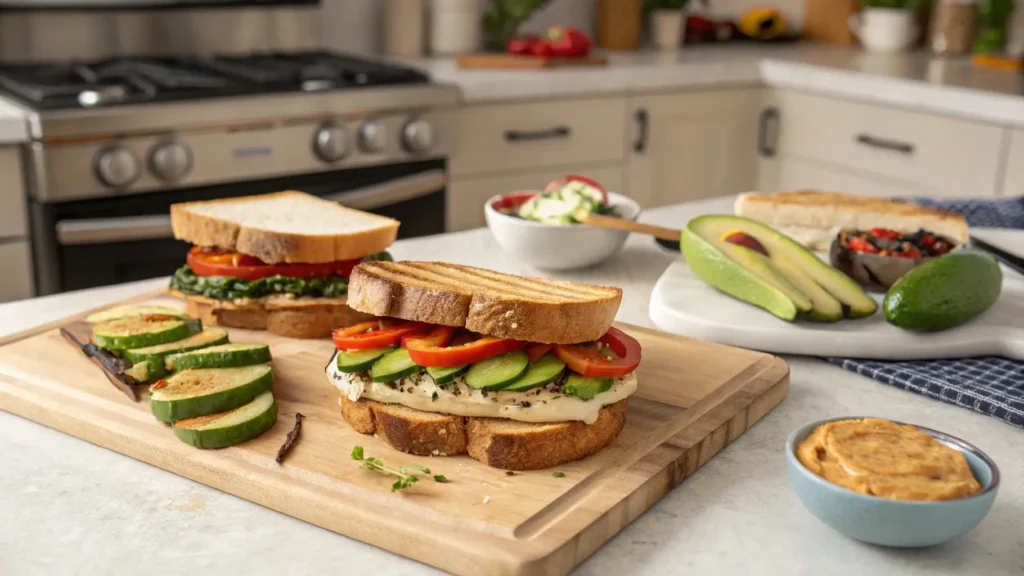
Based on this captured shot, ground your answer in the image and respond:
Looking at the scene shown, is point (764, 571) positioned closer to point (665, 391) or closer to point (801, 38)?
point (665, 391)

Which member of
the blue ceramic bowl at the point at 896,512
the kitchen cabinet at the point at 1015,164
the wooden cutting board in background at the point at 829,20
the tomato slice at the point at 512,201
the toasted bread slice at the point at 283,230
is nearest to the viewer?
the blue ceramic bowl at the point at 896,512

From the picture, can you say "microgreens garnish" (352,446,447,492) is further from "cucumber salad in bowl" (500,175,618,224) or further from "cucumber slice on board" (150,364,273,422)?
"cucumber salad in bowl" (500,175,618,224)

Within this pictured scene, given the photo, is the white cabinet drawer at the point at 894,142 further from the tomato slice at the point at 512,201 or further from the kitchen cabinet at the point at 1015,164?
the tomato slice at the point at 512,201

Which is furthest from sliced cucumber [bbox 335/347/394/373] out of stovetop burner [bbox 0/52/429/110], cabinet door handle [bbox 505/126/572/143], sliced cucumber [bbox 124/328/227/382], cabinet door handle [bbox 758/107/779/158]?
cabinet door handle [bbox 758/107/779/158]

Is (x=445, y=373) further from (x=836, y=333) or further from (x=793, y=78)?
(x=793, y=78)

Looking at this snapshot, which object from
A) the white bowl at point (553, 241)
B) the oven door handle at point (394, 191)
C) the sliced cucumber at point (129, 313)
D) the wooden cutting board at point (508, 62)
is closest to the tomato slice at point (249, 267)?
Answer: the sliced cucumber at point (129, 313)

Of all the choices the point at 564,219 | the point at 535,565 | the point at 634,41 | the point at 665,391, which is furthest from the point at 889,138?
the point at 535,565

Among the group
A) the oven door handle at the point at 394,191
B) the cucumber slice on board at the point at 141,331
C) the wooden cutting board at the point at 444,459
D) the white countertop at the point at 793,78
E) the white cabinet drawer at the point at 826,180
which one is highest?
the white countertop at the point at 793,78
